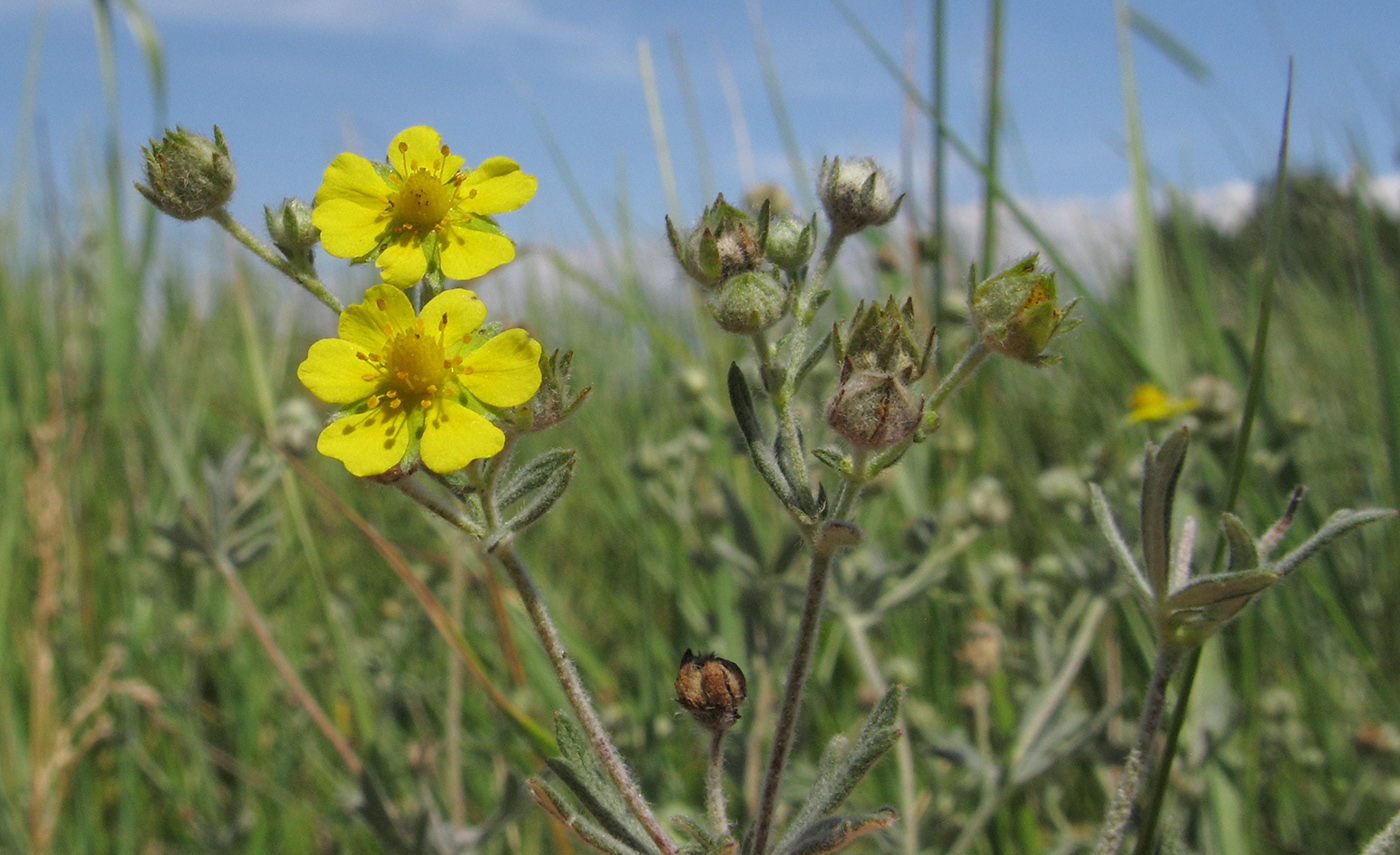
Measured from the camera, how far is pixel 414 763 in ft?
8.90

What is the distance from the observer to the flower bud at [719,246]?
4.99ft

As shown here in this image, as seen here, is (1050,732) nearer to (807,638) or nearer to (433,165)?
(807,638)

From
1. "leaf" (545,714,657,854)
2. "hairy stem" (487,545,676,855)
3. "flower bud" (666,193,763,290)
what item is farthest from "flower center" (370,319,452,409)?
"leaf" (545,714,657,854)

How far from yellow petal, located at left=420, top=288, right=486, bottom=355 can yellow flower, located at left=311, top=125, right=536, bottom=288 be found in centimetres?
5

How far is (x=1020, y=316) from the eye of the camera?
1435mm

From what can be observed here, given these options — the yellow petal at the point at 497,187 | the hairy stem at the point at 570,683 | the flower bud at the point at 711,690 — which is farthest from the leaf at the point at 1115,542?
the yellow petal at the point at 497,187

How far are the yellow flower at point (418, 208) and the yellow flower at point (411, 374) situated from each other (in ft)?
0.21

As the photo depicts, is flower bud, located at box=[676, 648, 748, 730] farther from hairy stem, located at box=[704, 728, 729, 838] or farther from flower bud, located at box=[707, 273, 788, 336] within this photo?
flower bud, located at box=[707, 273, 788, 336]

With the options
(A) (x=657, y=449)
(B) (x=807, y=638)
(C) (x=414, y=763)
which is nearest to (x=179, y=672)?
(C) (x=414, y=763)

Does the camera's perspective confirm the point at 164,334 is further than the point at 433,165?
Yes

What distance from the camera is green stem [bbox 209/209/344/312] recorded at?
4.93ft

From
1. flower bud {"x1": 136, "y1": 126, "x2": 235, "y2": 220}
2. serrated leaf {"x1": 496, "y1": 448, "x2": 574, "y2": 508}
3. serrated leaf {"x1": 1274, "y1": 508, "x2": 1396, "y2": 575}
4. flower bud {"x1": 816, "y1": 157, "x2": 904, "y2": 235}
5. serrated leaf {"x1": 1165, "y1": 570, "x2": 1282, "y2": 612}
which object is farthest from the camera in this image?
flower bud {"x1": 816, "y1": 157, "x2": 904, "y2": 235}

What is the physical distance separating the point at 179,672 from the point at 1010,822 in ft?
9.33

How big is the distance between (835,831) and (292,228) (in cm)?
113
